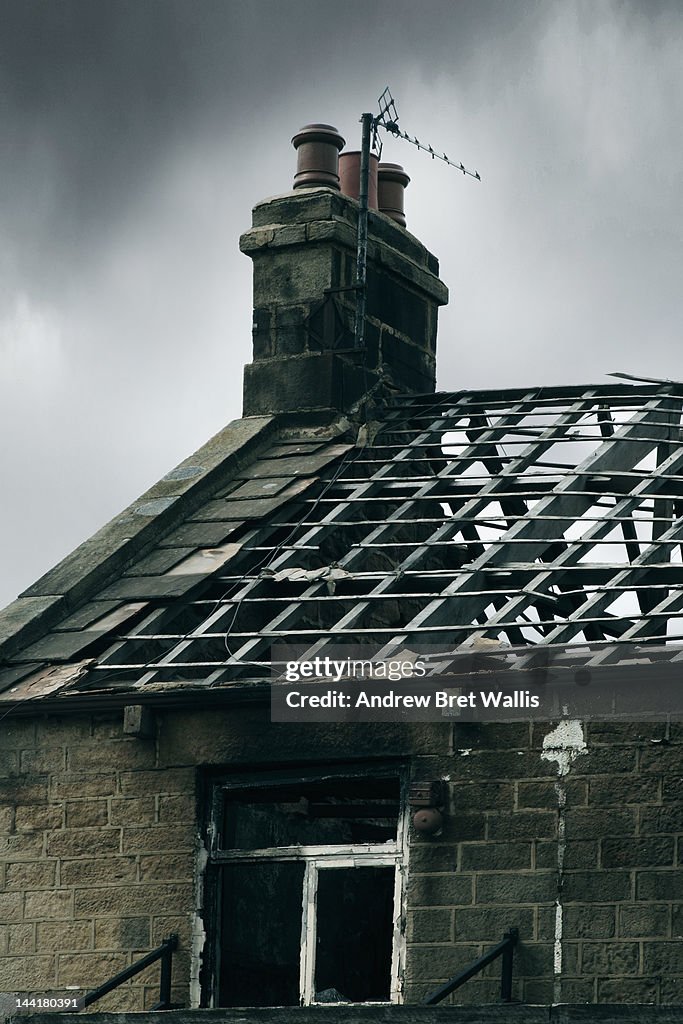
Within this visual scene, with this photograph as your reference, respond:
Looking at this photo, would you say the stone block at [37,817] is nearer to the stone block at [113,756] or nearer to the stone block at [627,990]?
the stone block at [113,756]

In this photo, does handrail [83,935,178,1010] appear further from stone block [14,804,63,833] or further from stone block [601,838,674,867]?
stone block [601,838,674,867]

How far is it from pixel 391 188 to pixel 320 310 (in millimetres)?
1978

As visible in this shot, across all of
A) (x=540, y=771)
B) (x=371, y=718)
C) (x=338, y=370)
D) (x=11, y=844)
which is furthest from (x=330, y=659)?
(x=338, y=370)

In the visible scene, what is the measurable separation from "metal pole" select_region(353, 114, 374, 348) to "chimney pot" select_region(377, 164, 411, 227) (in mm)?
717

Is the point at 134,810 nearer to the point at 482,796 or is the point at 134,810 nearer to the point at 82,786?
the point at 82,786

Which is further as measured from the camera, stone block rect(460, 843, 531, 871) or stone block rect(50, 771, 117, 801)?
stone block rect(50, 771, 117, 801)

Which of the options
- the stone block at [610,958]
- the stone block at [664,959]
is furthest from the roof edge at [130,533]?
the stone block at [664,959]

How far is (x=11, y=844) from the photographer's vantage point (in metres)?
12.9

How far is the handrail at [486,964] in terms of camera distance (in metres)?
11.3

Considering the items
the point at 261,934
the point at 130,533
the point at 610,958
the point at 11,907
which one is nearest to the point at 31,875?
the point at 11,907

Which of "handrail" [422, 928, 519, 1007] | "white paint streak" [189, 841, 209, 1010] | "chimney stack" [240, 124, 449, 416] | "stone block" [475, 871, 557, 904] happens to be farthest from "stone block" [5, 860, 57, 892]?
"chimney stack" [240, 124, 449, 416]

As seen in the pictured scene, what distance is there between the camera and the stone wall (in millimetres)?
11391

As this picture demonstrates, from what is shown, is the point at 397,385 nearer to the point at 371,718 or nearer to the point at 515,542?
the point at 515,542

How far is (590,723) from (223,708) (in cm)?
237
